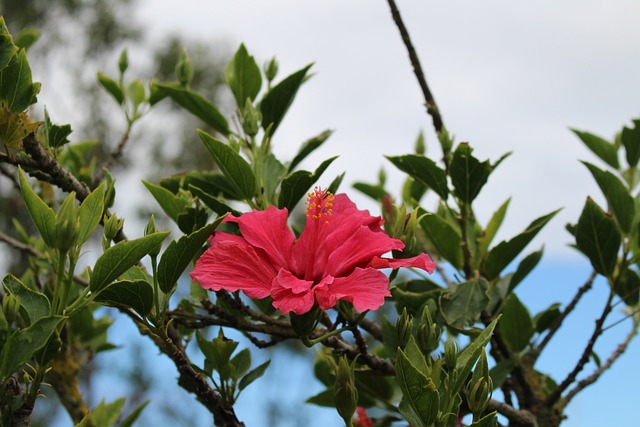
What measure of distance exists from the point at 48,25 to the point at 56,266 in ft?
45.7

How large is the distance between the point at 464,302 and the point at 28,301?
2.11 ft

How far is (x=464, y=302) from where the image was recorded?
47.1 inches

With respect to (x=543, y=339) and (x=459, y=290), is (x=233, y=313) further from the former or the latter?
(x=543, y=339)

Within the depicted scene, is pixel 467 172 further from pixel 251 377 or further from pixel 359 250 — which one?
pixel 251 377

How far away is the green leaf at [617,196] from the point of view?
136cm

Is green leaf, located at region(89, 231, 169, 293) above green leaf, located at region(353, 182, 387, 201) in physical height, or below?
below

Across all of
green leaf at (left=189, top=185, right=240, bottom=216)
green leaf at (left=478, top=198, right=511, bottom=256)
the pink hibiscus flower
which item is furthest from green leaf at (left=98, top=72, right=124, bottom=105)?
green leaf at (left=478, top=198, right=511, bottom=256)

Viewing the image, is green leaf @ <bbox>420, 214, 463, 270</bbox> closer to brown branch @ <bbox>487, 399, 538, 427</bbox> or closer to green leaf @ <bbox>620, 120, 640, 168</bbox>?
brown branch @ <bbox>487, 399, 538, 427</bbox>

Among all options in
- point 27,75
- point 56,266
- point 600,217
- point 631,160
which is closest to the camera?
point 56,266

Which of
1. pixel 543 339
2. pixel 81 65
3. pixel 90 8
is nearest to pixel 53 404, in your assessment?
pixel 81 65

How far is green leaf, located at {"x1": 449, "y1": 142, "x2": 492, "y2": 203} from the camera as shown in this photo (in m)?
1.26

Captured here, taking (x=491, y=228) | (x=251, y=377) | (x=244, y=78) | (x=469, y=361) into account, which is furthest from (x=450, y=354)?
(x=244, y=78)

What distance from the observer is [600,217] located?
1.30 metres

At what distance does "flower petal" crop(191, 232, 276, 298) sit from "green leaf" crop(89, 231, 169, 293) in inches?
3.7
